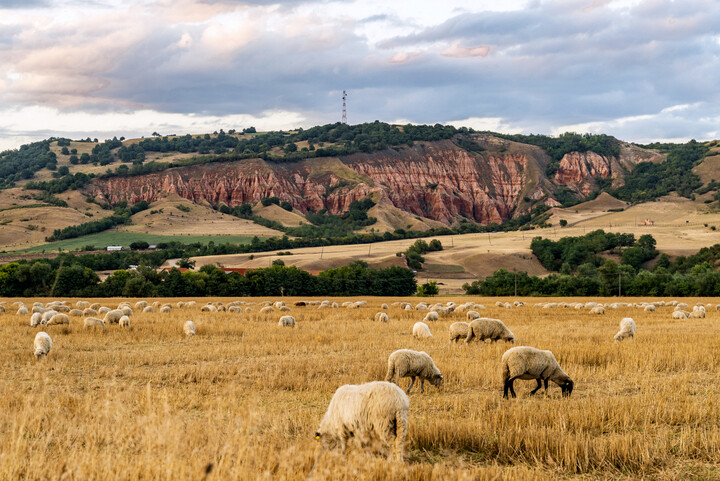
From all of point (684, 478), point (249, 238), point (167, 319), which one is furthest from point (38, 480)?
point (249, 238)

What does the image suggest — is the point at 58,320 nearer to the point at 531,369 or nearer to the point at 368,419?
the point at 531,369

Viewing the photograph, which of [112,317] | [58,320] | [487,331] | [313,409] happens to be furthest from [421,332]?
Answer: [58,320]

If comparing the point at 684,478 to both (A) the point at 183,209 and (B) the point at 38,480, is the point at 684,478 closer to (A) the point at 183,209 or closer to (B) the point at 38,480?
(B) the point at 38,480

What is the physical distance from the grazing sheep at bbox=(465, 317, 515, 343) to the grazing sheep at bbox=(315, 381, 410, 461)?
12.3 m

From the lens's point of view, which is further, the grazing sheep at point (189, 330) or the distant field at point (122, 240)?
the distant field at point (122, 240)

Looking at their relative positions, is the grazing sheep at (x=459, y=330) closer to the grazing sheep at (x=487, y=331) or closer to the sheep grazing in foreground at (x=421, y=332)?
the grazing sheep at (x=487, y=331)

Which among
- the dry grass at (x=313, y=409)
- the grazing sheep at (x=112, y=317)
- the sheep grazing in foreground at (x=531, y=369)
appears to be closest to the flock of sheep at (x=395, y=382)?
the sheep grazing in foreground at (x=531, y=369)

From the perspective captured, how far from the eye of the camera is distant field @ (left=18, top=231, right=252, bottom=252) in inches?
4956

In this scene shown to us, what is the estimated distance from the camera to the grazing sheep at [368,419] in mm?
7074

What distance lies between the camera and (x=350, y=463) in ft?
19.3

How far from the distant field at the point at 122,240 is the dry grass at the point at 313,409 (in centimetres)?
11496

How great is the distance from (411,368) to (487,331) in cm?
797

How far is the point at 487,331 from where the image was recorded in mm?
19172

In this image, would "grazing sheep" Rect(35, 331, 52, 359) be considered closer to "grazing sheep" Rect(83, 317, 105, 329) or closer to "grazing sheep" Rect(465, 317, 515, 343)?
"grazing sheep" Rect(83, 317, 105, 329)
